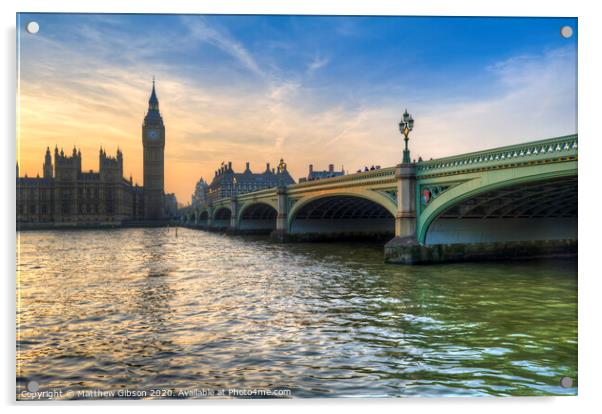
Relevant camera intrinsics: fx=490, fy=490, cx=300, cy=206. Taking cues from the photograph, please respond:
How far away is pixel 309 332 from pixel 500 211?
1711 cm

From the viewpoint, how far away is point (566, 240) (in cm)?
2414

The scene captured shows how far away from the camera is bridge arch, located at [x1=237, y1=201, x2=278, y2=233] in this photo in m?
64.1

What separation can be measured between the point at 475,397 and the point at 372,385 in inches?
59.1

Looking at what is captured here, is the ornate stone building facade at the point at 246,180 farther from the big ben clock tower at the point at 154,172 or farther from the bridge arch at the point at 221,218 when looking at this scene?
the bridge arch at the point at 221,218

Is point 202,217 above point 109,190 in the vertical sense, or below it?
below

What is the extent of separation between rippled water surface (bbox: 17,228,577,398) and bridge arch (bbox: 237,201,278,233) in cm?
4301

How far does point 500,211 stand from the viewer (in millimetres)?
24641

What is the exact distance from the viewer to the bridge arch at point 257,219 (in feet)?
210

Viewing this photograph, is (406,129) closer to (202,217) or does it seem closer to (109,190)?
(202,217)

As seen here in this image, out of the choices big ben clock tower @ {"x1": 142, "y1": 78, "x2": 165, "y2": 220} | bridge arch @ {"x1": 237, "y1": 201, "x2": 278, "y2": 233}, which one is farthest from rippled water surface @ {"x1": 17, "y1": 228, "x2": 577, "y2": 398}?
big ben clock tower @ {"x1": 142, "y1": 78, "x2": 165, "y2": 220}

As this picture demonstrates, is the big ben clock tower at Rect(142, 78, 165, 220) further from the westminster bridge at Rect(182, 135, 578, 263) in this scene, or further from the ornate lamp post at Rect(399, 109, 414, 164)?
the ornate lamp post at Rect(399, 109, 414, 164)

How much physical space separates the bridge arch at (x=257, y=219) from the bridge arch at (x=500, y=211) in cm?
4048


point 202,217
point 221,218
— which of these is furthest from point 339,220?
point 202,217

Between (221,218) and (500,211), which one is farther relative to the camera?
(221,218)
